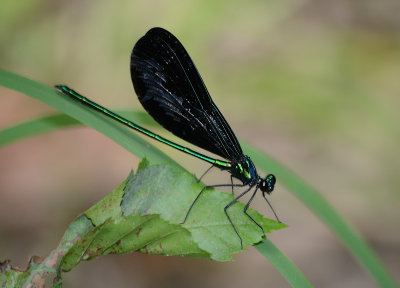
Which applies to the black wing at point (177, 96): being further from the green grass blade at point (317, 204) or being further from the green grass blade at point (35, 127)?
the green grass blade at point (35, 127)

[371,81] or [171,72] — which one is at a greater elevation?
[371,81]

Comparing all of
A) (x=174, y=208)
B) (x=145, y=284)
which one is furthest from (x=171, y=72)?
(x=145, y=284)

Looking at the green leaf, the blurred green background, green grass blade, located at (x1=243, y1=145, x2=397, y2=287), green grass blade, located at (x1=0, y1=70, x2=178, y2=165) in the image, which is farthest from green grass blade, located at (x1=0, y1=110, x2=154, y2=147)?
the blurred green background

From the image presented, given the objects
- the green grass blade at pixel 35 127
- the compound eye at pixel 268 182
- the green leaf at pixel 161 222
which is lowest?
the green grass blade at pixel 35 127

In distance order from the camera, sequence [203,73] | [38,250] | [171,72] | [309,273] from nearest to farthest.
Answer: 1. [171,72]
2. [38,250]
3. [309,273]
4. [203,73]

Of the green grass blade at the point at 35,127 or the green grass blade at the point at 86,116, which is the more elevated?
the green grass blade at the point at 86,116

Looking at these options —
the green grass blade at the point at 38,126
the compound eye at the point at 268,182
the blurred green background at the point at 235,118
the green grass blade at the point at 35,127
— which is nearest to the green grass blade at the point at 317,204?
the compound eye at the point at 268,182

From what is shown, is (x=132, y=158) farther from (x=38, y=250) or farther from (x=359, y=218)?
(x=359, y=218)

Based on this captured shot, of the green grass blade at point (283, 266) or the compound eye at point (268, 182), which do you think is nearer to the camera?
the green grass blade at point (283, 266)
